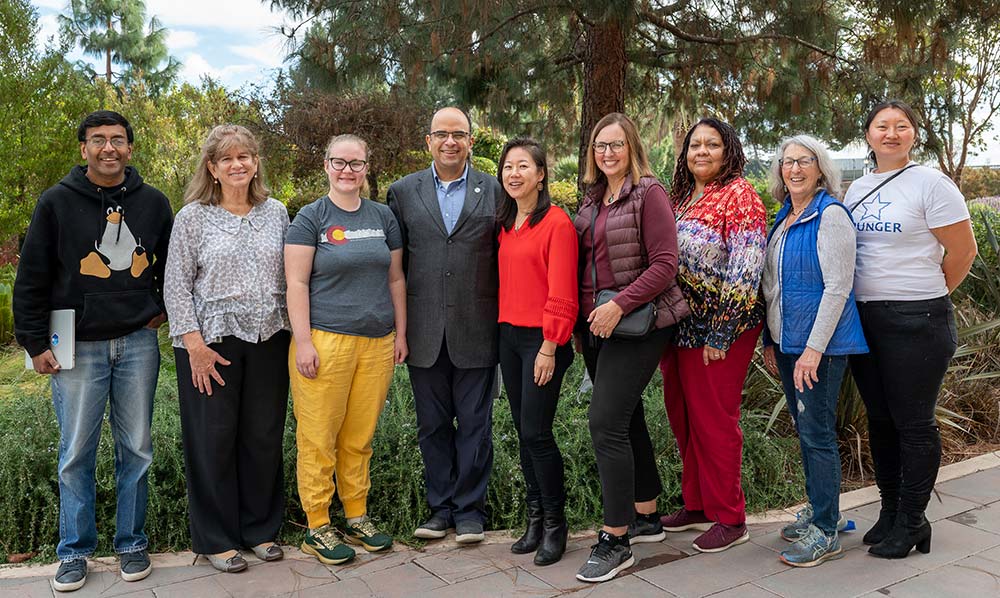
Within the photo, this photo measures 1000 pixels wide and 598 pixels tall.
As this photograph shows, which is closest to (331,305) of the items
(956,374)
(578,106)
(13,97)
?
(956,374)

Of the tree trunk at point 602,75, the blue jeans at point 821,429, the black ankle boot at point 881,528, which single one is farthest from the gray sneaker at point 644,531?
the tree trunk at point 602,75

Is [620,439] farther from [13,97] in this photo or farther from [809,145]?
[13,97]

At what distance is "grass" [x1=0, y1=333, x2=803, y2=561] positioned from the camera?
3.84m

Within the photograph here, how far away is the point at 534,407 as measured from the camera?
11.6 ft

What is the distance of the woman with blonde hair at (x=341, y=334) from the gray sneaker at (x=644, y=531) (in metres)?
1.12

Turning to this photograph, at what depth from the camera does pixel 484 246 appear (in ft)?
12.3

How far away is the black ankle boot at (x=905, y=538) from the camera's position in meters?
3.49

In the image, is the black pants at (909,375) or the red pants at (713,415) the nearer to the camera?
the black pants at (909,375)

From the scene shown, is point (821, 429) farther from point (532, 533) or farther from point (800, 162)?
point (532, 533)

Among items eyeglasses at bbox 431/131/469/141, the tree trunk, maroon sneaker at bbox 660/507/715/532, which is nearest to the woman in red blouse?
eyeglasses at bbox 431/131/469/141

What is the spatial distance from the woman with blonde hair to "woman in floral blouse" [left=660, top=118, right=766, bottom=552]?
128cm

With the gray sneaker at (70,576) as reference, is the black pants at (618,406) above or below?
above

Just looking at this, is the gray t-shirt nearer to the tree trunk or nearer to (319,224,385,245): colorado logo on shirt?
(319,224,385,245): colorado logo on shirt

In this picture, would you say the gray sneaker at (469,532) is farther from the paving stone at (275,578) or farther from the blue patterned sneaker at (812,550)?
the blue patterned sneaker at (812,550)
